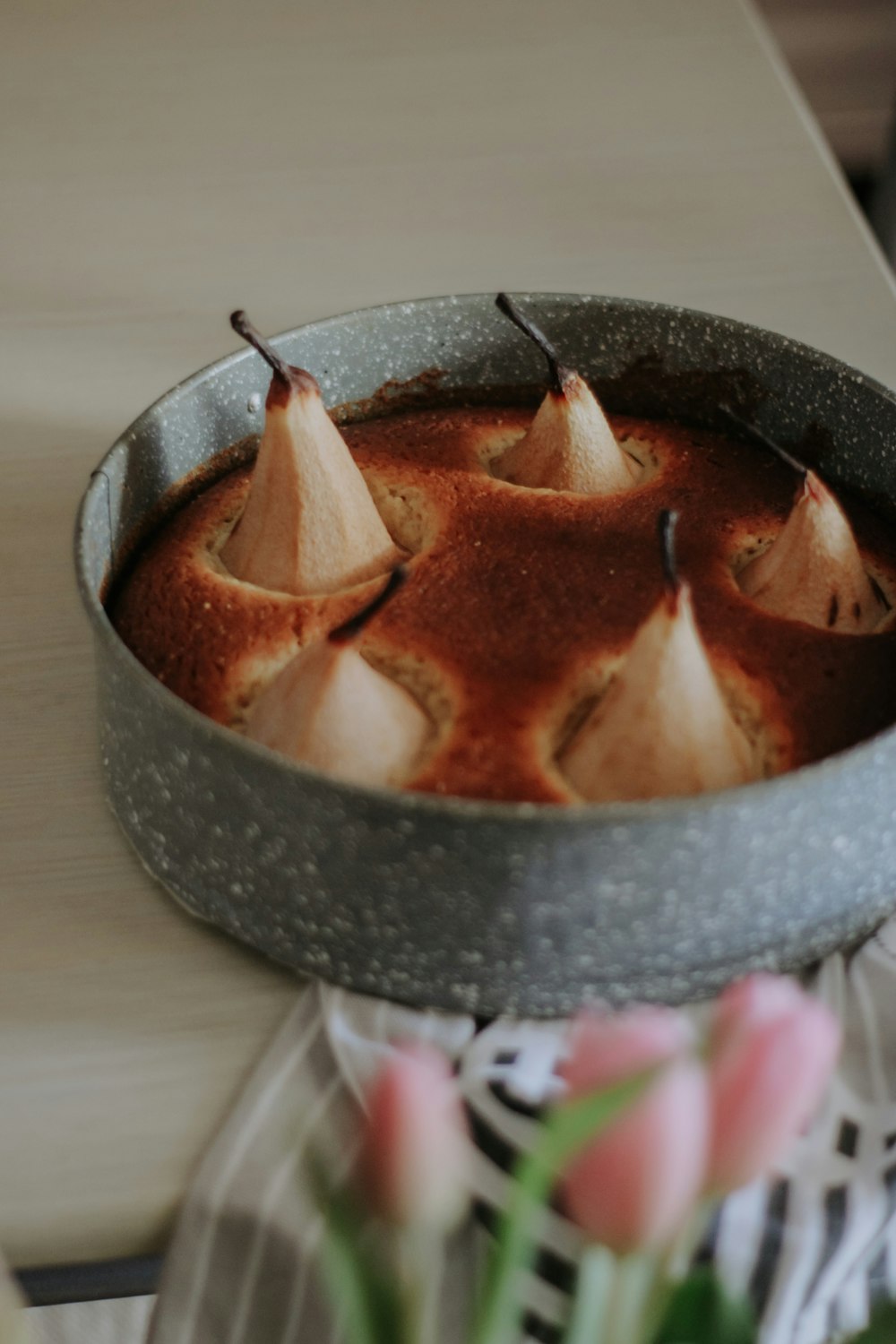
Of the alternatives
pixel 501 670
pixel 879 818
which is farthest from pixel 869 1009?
pixel 501 670

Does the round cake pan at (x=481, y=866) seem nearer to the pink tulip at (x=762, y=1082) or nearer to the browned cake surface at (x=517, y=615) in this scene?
the browned cake surface at (x=517, y=615)

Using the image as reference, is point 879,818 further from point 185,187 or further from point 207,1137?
point 185,187

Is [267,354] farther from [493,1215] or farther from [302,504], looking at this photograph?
[493,1215]

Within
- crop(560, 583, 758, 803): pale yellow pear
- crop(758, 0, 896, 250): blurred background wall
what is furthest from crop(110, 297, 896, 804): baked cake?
crop(758, 0, 896, 250): blurred background wall

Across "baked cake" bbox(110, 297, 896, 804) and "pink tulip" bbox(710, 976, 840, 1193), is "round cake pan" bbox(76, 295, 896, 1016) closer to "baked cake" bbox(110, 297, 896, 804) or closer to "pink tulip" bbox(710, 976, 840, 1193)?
"baked cake" bbox(110, 297, 896, 804)

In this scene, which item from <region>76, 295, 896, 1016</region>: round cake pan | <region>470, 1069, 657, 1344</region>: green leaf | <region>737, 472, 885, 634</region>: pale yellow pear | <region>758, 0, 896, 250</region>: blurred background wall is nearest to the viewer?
<region>470, 1069, 657, 1344</region>: green leaf

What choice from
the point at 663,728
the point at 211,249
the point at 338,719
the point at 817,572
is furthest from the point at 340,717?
the point at 211,249

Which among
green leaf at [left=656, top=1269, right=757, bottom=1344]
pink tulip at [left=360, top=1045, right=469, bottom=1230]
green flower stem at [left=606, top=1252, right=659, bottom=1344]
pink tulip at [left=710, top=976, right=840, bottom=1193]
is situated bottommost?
green leaf at [left=656, top=1269, right=757, bottom=1344]
